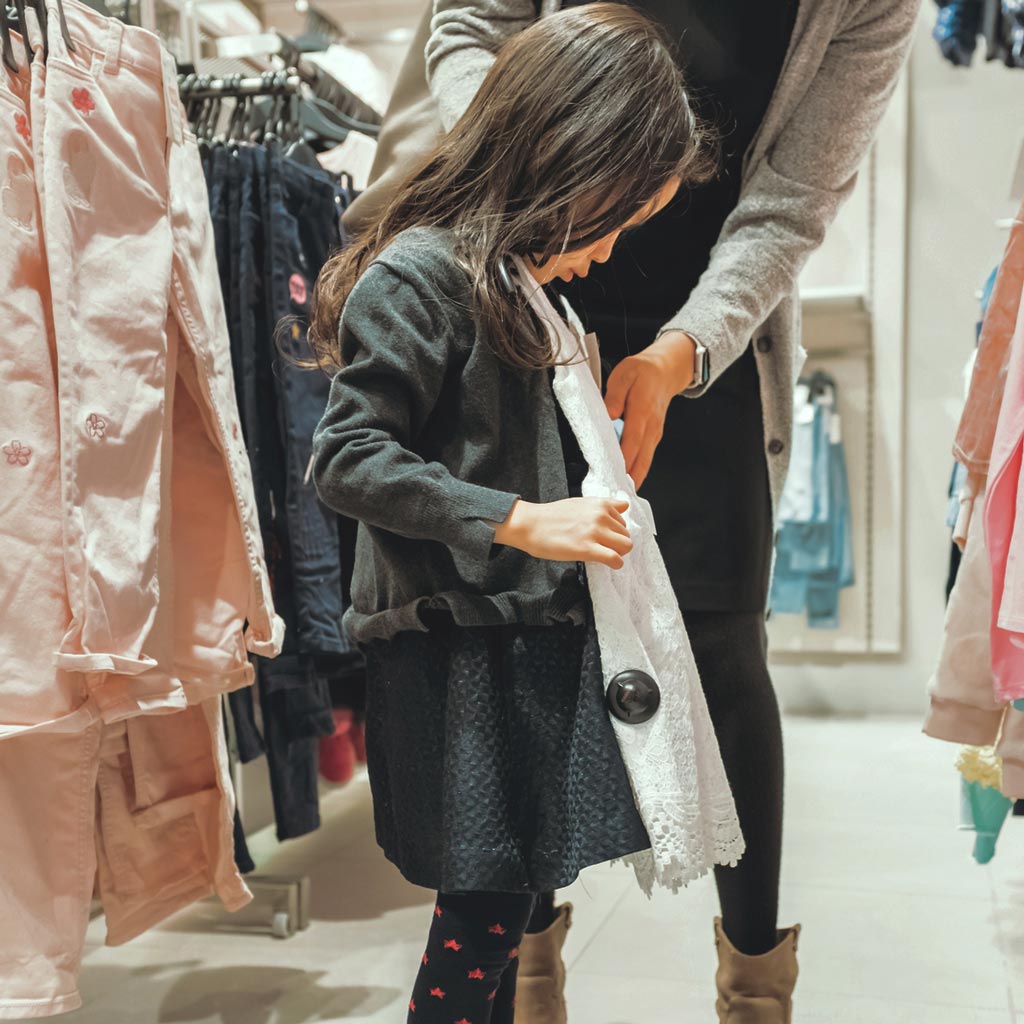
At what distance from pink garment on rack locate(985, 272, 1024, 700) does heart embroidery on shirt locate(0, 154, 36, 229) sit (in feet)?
2.97

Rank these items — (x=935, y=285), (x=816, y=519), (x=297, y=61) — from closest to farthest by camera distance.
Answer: (x=297, y=61) < (x=816, y=519) < (x=935, y=285)

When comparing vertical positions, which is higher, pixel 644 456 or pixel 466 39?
pixel 466 39

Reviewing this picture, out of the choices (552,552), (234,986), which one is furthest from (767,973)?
(234,986)

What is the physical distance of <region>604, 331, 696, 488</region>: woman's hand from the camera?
938 millimetres

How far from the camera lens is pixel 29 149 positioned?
3.30 feet

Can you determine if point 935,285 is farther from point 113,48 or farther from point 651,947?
point 113,48

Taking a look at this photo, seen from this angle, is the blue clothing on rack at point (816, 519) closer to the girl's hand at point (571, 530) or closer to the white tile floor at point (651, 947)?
the white tile floor at point (651, 947)

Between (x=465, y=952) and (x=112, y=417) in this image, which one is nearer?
(x=465, y=952)

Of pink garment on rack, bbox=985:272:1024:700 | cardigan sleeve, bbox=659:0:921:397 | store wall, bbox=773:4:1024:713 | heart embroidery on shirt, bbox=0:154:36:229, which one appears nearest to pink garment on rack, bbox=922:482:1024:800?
pink garment on rack, bbox=985:272:1024:700

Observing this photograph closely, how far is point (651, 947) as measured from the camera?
1.64 metres

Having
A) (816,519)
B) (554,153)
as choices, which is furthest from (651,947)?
(816,519)

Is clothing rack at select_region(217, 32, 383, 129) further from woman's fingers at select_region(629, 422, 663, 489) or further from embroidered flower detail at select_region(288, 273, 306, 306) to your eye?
woman's fingers at select_region(629, 422, 663, 489)

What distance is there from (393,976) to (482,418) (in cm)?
102

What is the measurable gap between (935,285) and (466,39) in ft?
9.03
